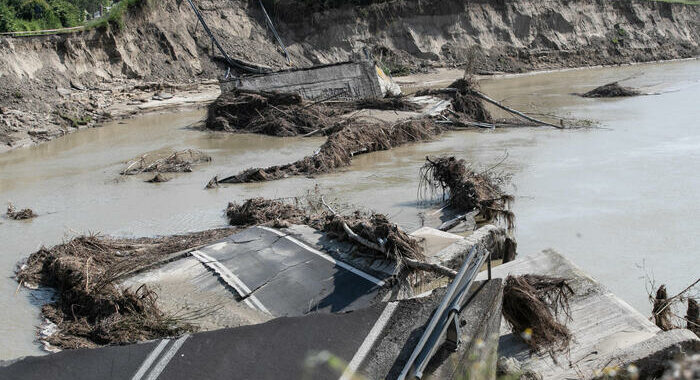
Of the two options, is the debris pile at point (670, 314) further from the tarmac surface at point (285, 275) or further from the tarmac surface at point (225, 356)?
the tarmac surface at point (225, 356)

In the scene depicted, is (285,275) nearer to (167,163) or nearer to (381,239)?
(381,239)

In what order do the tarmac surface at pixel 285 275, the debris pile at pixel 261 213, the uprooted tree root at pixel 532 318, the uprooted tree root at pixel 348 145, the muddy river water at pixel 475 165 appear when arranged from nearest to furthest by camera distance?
the uprooted tree root at pixel 532 318
the tarmac surface at pixel 285 275
the muddy river water at pixel 475 165
the debris pile at pixel 261 213
the uprooted tree root at pixel 348 145

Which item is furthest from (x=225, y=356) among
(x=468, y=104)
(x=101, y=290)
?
(x=468, y=104)

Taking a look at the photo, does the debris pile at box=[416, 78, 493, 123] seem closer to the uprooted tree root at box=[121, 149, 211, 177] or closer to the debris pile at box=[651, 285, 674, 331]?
the uprooted tree root at box=[121, 149, 211, 177]

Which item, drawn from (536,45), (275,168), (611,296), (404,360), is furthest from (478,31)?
(404,360)

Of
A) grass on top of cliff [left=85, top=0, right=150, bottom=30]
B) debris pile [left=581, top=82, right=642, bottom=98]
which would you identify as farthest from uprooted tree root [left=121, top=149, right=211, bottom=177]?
debris pile [left=581, top=82, right=642, bottom=98]

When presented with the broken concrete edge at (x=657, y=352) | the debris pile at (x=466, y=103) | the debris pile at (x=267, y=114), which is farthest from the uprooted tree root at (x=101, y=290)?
the debris pile at (x=466, y=103)

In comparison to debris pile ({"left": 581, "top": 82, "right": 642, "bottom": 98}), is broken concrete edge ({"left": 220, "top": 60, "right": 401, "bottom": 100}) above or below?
above
